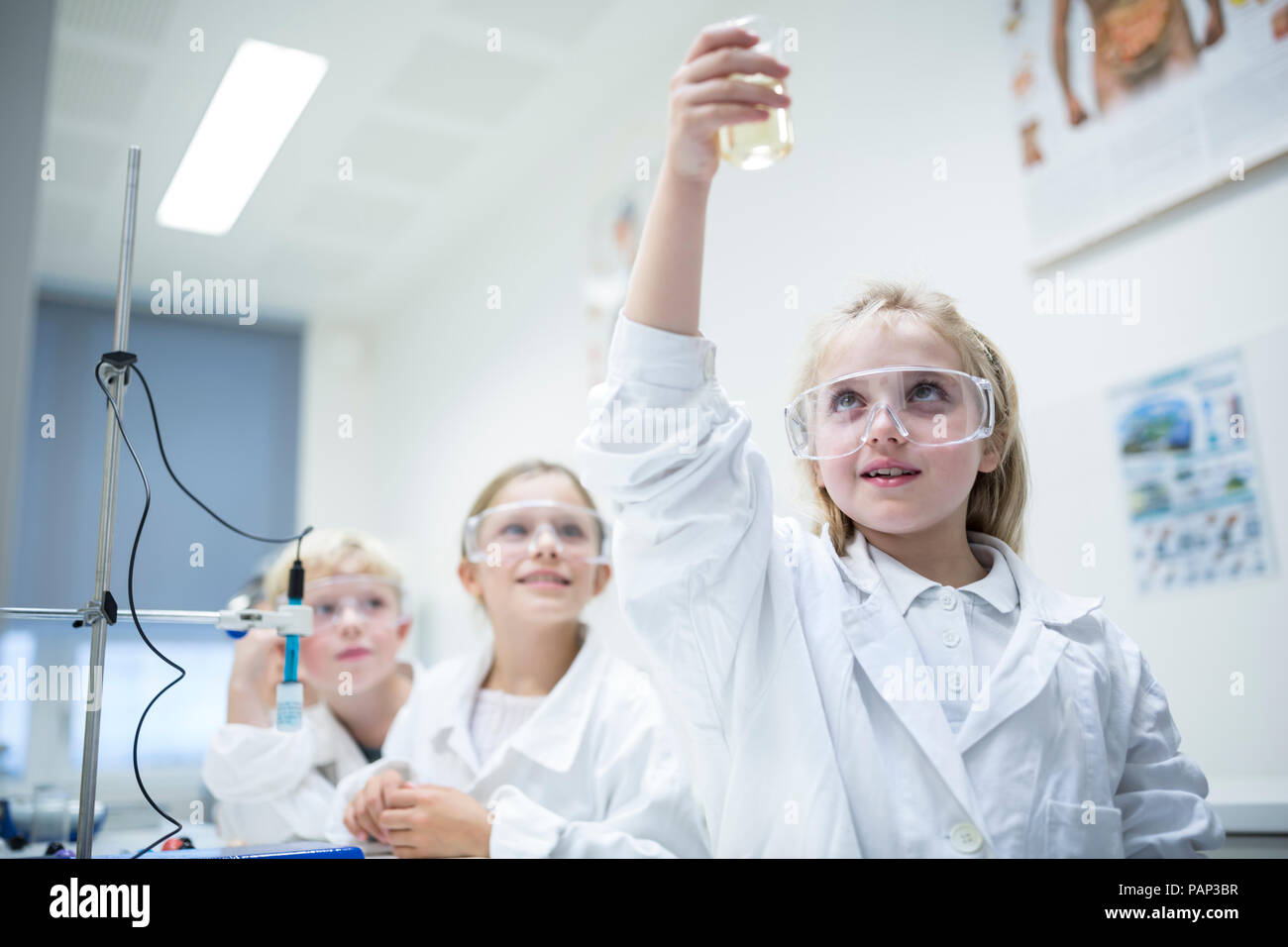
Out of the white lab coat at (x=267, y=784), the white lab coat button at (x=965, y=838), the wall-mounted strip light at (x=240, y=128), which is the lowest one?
the white lab coat at (x=267, y=784)

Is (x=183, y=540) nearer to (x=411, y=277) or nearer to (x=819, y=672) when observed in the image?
(x=411, y=277)

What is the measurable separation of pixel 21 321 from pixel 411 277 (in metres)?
3.82

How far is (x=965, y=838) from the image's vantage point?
0.90 metres

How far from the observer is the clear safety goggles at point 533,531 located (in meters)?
1.79

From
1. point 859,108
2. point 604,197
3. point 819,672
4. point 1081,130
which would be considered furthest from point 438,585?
point 819,672

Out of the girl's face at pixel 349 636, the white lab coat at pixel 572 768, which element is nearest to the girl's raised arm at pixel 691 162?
the white lab coat at pixel 572 768

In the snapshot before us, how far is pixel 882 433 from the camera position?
104cm

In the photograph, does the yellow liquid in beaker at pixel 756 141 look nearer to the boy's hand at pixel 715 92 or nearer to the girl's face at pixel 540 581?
the boy's hand at pixel 715 92

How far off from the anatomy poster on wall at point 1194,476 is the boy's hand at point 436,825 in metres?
1.20

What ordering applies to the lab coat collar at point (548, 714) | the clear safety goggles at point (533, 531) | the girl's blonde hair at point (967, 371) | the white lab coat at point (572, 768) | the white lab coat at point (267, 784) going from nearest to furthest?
1. the girl's blonde hair at point (967, 371)
2. the white lab coat at point (572, 768)
3. the lab coat collar at point (548, 714)
4. the white lab coat at point (267, 784)
5. the clear safety goggles at point (533, 531)

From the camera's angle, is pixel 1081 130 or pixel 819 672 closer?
pixel 819 672

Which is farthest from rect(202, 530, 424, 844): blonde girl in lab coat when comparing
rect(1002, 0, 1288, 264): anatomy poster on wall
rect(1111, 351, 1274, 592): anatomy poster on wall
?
rect(1002, 0, 1288, 264): anatomy poster on wall

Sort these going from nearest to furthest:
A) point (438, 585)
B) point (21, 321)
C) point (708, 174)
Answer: point (21, 321) → point (708, 174) → point (438, 585)

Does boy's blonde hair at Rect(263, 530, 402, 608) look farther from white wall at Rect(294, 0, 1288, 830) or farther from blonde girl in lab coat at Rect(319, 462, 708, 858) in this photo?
white wall at Rect(294, 0, 1288, 830)
